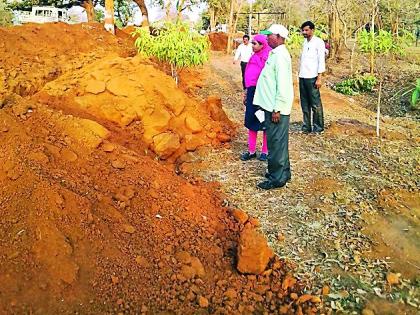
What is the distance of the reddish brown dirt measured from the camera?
278cm

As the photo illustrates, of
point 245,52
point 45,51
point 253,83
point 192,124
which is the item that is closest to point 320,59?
point 253,83

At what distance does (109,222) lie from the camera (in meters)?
3.35

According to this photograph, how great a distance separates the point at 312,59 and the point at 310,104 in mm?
642

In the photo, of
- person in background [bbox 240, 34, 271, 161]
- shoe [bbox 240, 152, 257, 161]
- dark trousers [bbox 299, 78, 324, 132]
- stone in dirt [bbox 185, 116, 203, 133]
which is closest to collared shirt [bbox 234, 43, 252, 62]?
dark trousers [bbox 299, 78, 324, 132]

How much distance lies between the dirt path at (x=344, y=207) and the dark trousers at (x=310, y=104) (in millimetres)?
221

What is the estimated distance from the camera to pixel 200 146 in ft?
19.0

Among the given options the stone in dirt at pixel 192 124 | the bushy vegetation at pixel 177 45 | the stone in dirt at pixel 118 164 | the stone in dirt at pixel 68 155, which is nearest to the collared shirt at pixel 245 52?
the bushy vegetation at pixel 177 45

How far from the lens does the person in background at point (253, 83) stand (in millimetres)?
4801

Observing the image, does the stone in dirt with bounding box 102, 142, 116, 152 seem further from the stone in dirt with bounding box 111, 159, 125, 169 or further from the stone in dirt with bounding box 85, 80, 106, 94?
the stone in dirt with bounding box 85, 80, 106, 94

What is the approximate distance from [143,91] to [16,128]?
6.45ft

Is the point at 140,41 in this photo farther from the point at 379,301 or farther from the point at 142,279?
the point at 379,301

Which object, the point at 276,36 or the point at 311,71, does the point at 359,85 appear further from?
the point at 276,36

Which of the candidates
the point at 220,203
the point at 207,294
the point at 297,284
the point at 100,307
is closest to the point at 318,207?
the point at 220,203

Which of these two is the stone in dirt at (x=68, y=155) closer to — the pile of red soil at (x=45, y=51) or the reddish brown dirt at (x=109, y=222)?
the reddish brown dirt at (x=109, y=222)
